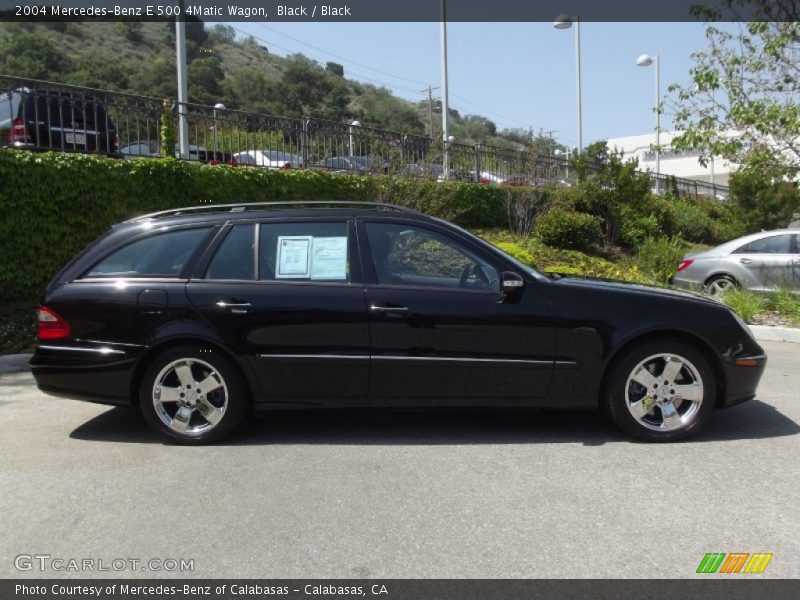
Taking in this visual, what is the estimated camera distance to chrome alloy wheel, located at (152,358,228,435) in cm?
516

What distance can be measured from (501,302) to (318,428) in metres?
1.76

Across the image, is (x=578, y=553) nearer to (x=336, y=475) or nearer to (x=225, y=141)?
(x=336, y=475)

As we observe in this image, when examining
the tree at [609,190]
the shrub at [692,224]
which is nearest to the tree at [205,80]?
the shrub at [692,224]

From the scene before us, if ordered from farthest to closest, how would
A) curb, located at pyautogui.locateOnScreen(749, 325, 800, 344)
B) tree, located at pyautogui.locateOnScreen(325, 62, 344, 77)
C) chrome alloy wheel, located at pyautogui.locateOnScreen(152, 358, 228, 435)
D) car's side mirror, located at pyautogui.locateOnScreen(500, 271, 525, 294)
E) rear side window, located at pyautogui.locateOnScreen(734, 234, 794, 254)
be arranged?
tree, located at pyautogui.locateOnScreen(325, 62, 344, 77)
rear side window, located at pyautogui.locateOnScreen(734, 234, 794, 254)
curb, located at pyautogui.locateOnScreen(749, 325, 800, 344)
chrome alloy wheel, located at pyautogui.locateOnScreen(152, 358, 228, 435)
car's side mirror, located at pyautogui.locateOnScreen(500, 271, 525, 294)

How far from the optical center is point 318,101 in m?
78.9

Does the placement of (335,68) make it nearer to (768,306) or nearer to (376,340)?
(768,306)

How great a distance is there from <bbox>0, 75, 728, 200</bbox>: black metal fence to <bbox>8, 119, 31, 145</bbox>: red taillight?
13mm

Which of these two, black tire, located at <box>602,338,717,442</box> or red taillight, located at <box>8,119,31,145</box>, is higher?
red taillight, located at <box>8,119,31,145</box>

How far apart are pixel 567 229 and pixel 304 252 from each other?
11.3 m

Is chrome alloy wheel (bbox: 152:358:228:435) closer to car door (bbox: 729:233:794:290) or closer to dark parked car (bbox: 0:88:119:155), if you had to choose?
dark parked car (bbox: 0:88:119:155)

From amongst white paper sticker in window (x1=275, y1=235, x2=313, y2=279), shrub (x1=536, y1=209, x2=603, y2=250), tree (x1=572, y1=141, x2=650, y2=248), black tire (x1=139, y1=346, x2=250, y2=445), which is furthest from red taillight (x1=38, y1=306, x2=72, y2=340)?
tree (x1=572, y1=141, x2=650, y2=248)

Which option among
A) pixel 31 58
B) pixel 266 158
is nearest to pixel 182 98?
pixel 266 158

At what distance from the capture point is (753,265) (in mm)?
11047
